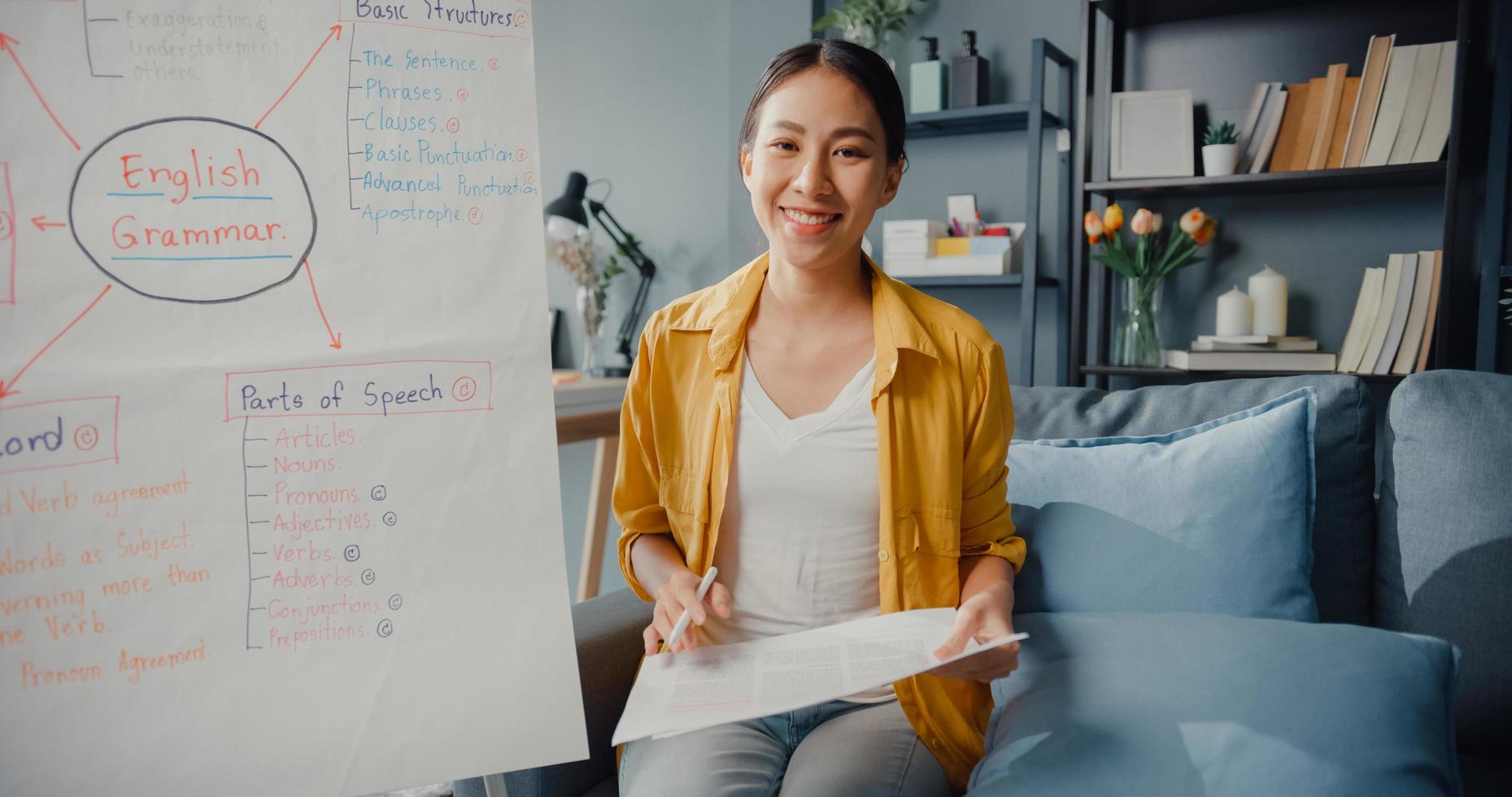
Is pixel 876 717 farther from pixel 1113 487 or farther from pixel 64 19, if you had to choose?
pixel 64 19

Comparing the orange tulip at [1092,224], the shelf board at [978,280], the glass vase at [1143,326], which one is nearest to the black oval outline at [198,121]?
the shelf board at [978,280]

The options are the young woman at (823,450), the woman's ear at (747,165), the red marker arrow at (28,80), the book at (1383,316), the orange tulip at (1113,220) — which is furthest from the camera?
the orange tulip at (1113,220)

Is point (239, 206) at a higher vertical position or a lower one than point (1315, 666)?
higher

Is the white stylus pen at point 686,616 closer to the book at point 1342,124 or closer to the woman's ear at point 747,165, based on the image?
the woman's ear at point 747,165

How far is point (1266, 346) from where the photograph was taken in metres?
2.38

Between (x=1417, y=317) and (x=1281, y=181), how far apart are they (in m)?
0.44

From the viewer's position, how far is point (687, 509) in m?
1.24

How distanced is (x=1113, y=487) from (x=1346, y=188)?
66.7 inches

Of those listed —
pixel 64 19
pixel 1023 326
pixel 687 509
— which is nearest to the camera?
pixel 64 19

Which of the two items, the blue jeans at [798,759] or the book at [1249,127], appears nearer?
the blue jeans at [798,759]

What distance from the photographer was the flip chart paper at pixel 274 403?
78 cm

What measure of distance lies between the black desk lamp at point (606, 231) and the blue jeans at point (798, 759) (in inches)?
75.8

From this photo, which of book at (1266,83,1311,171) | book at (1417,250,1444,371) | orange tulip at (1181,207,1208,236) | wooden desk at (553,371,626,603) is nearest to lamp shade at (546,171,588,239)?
wooden desk at (553,371,626,603)

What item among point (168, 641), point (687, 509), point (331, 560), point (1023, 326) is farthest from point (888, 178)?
point (1023, 326)
